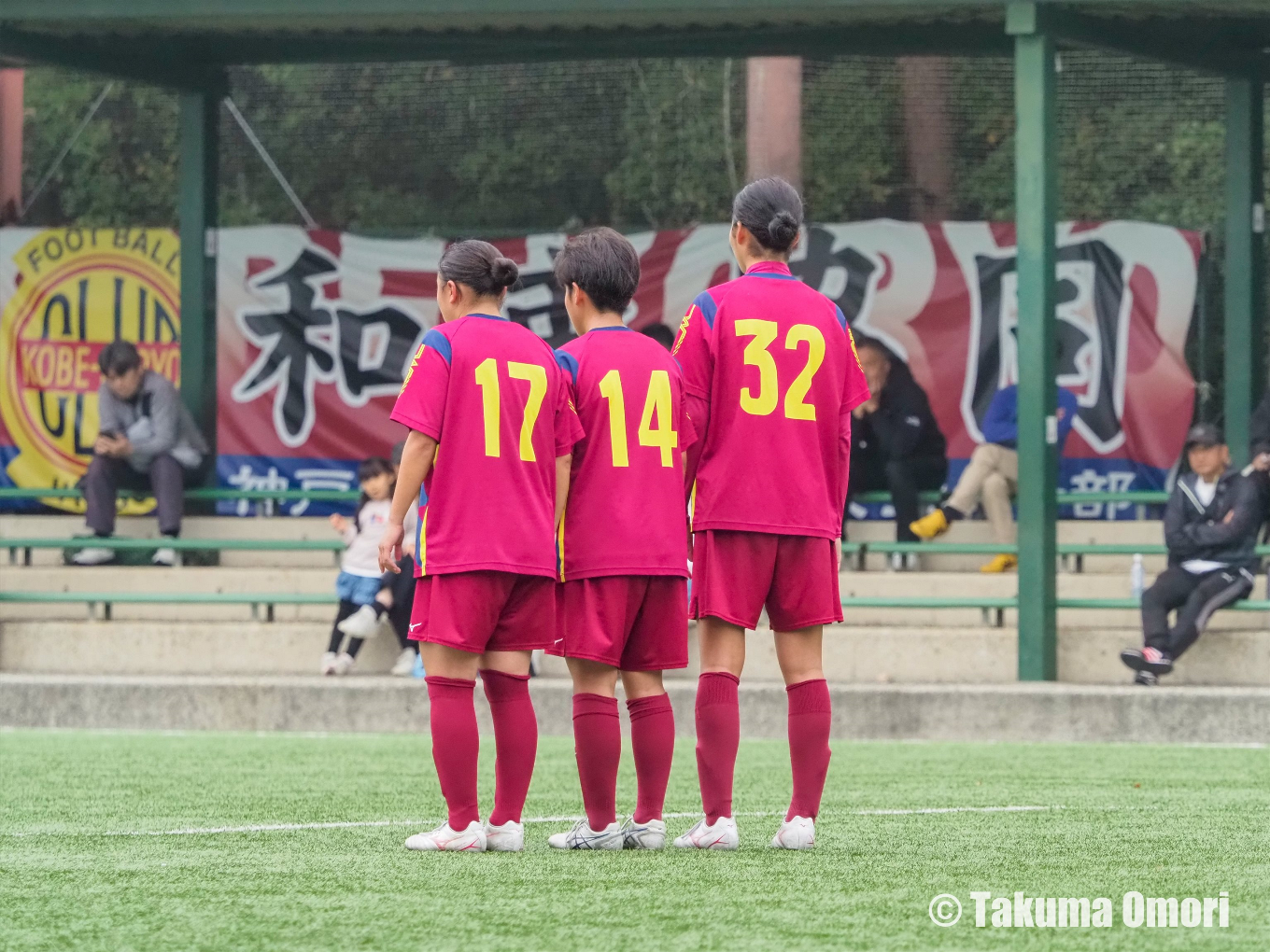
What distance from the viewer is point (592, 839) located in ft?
16.8

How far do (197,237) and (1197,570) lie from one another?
638 centimetres

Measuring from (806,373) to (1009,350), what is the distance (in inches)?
313

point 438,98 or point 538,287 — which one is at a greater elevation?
point 438,98

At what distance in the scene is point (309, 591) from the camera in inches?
488

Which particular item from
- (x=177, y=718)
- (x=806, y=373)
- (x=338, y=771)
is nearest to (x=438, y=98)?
(x=177, y=718)

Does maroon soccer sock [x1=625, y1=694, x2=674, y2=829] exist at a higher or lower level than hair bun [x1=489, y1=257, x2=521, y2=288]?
lower

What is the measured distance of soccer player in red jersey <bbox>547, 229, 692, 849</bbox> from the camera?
5035mm

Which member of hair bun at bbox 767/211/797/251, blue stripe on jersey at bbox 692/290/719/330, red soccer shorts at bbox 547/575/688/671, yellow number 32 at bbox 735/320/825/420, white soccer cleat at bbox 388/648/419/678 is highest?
hair bun at bbox 767/211/797/251

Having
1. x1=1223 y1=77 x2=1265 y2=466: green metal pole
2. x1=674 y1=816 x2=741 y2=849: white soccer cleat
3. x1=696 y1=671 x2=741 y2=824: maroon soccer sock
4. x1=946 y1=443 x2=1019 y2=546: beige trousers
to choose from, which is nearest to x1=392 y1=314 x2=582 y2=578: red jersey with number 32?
x1=696 y1=671 x2=741 y2=824: maroon soccer sock

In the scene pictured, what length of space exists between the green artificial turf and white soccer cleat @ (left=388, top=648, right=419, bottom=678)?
3342mm

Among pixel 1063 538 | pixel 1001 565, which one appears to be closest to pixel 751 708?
pixel 1001 565

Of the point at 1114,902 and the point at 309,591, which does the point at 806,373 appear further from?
the point at 309,591

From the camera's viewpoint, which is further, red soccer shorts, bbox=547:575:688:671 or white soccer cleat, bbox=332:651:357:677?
white soccer cleat, bbox=332:651:357:677

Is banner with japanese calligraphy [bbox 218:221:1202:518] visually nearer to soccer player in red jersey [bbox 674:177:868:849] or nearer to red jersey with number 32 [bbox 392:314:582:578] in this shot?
soccer player in red jersey [bbox 674:177:868:849]
